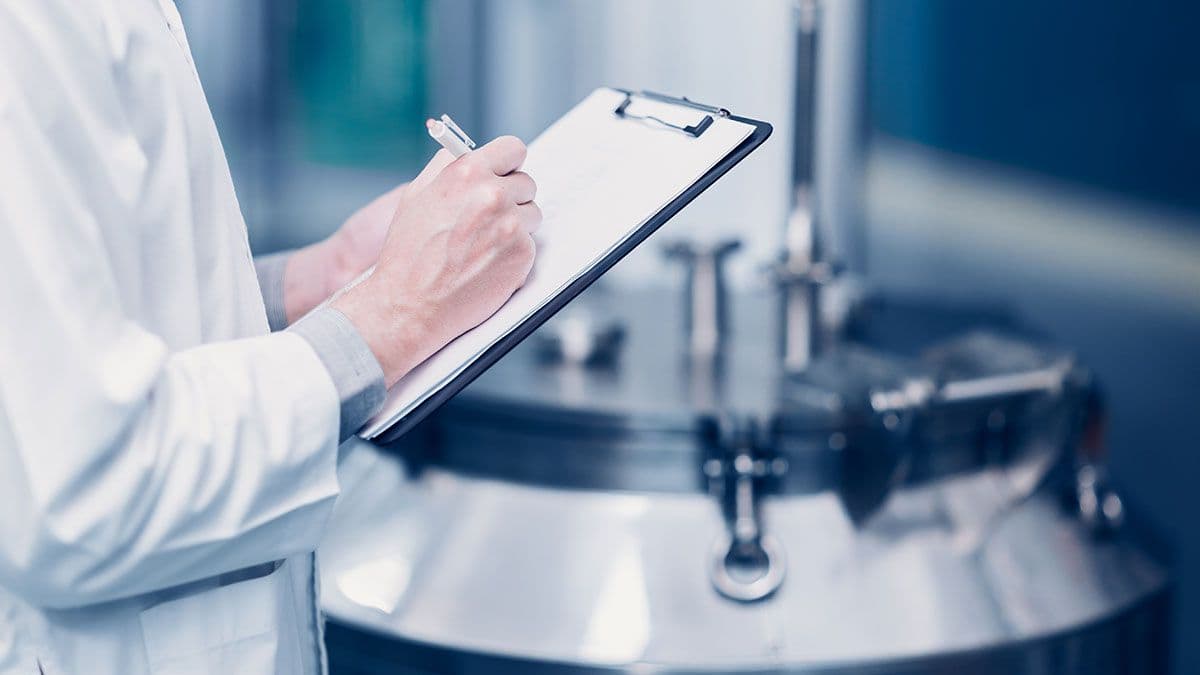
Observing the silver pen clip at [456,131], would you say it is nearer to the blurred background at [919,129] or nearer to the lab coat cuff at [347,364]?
the lab coat cuff at [347,364]

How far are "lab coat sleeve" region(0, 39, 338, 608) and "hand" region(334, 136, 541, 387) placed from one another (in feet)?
0.18

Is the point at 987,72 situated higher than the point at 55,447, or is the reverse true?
the point at 55,447

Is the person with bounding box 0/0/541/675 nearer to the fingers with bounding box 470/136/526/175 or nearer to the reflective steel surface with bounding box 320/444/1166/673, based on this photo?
the fingers with bounding box 470/136/526/175

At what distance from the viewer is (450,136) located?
2.15 ft

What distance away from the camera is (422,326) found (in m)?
0.60

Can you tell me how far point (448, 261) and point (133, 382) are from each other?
0.56ft

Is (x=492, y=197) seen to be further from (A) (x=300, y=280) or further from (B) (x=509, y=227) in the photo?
(A) (x=300, y=280)

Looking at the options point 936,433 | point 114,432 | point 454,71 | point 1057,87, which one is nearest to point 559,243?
point 114,432

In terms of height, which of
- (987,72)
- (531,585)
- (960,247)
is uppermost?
(531,585)

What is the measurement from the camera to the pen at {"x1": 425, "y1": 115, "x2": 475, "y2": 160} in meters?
0.66

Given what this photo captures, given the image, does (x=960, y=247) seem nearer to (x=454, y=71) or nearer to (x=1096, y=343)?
(x=1096, y=343)

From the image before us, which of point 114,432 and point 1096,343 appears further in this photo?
point 1096,343

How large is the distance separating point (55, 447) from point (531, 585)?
427 millimetres

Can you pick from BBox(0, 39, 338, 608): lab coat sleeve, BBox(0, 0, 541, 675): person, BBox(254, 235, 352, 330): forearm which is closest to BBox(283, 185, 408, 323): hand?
BBox(254, 235, 352, 330): forearm
